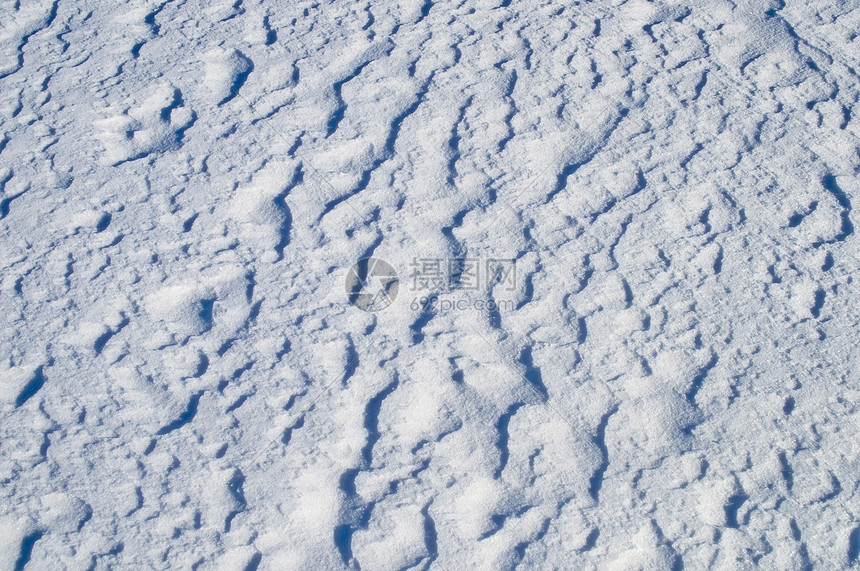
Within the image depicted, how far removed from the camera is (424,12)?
1663 millimetres

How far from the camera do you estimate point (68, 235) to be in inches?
50.4

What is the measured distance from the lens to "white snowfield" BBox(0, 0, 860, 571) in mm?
948

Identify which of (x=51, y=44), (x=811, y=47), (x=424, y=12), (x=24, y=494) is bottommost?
(x=811, y=47)

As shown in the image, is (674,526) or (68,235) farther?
(68,235)

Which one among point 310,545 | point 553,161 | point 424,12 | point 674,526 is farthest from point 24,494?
point 424,12

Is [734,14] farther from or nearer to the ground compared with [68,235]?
nearer to the ground

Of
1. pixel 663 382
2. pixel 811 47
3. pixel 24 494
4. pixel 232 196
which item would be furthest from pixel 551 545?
pixel 811 47

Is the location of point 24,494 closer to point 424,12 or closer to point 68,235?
point 68,235

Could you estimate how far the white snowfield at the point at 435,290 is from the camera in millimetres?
948

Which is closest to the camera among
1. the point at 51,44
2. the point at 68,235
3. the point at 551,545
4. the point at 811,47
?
the point at 551,545

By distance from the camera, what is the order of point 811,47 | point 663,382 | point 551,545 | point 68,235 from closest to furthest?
point 551,545
point 663,382
point 68,235
point 811,47

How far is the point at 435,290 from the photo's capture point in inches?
47.1

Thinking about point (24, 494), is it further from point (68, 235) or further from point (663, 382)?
point (663, 382)

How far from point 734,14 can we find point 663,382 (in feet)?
3.05
